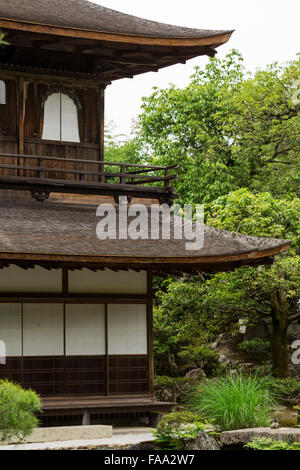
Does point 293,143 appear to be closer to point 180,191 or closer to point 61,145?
point 180,191

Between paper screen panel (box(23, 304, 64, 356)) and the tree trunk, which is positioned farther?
the tree trunk

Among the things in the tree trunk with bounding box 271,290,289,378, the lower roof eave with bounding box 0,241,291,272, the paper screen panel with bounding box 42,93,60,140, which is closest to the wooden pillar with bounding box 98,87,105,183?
the paper screen panel with bounding box 42,93,60,140

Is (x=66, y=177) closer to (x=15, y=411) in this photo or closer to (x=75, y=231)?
(x=75, y=231)

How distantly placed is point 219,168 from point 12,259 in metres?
18.4

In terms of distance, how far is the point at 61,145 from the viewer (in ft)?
66.4

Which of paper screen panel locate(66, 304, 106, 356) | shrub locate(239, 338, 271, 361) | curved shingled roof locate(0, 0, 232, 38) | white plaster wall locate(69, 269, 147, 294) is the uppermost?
curved shingled roof locate(0, 0, 232, 38)

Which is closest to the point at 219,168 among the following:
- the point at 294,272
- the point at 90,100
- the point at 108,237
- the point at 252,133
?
the point at 252,133

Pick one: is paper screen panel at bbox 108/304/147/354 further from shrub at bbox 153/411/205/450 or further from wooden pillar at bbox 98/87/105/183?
wooden pillar at bbox 98/87/105/183

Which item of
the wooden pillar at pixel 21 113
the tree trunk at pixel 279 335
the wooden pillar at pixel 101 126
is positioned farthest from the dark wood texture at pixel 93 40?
the tree trunk at pixel 279 335

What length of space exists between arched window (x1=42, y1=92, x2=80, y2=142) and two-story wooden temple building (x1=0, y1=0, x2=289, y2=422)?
0.08ft

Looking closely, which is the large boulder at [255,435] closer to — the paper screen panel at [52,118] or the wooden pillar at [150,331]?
the wooden pillar at [150,331]

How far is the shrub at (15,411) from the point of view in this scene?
13.0 meters

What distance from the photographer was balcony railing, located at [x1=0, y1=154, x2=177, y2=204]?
1881 centimetres

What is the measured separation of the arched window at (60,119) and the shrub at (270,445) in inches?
356
